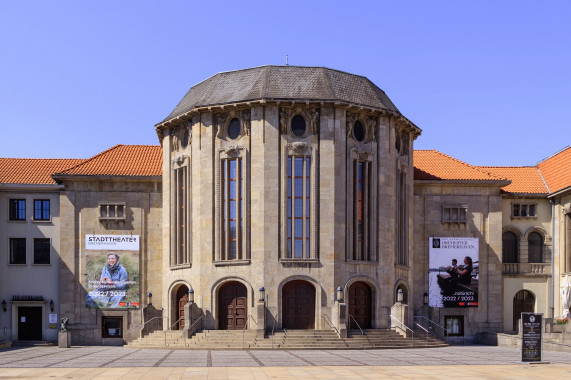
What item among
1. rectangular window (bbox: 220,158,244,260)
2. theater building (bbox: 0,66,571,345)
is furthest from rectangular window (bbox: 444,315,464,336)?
rectangular window (bbox: 220,158,244,260)

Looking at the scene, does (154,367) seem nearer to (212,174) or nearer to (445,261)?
(212,174)

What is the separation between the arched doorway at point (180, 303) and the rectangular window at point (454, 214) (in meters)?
18.6

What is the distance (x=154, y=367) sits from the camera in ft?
109

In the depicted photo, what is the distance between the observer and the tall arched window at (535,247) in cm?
5872

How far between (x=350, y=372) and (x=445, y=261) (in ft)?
91.6

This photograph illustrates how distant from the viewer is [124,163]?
5856 cm

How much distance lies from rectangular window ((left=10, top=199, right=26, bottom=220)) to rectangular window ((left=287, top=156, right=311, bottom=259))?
19.4m

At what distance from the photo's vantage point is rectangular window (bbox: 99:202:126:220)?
185 feet

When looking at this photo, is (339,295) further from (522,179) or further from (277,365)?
(522,179)

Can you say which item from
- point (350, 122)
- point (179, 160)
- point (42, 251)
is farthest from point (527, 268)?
point (42, 251)

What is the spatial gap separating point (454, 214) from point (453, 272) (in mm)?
4055

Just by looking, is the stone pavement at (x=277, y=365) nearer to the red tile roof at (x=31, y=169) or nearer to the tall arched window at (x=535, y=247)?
the tall arched window at (x=535, y=247)

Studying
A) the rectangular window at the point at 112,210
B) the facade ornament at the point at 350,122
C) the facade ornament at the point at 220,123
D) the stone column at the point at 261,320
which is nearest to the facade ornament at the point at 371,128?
the facade ornament at the point at 350,122

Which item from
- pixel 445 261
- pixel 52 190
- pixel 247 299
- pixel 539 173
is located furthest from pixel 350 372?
pixel 539 173
